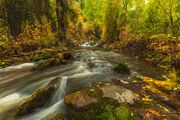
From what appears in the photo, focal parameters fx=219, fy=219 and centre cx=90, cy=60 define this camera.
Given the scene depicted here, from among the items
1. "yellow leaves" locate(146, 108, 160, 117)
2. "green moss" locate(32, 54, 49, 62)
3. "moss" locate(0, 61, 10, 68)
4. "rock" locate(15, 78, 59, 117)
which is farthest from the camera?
"green moss" locate(32, 54, 49, 62)

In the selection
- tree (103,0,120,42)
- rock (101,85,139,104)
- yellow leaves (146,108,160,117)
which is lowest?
yellow leaves (146,108,160,117)

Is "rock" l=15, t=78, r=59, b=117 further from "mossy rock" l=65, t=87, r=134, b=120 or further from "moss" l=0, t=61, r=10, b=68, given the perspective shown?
"moss" l=0, t=61, r=10, b=68

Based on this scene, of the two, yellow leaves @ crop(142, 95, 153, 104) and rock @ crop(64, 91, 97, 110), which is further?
yellow leaves @ crop(142, 95, 153, 104)

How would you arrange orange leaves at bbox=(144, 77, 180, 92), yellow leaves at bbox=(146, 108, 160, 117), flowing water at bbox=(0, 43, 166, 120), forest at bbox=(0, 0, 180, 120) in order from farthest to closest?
orange leaves at bbox=(144, 77, 180, 92) < flowing water at bbox=(0, 43, 166, 120) < forest at bbox=(0, 0, 180, 120) < yellow leaves at bbox=(146, 108, 160, 117)

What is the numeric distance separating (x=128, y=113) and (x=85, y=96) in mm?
1583

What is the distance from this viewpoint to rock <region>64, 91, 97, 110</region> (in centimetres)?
694

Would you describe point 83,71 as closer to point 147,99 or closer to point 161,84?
point 161,84

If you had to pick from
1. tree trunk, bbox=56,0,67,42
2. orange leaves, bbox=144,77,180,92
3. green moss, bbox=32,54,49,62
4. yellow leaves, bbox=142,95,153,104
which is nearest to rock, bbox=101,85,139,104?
yellow leaves, bbox=142,95,153,104

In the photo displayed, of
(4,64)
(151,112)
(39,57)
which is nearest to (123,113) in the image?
(151,112)

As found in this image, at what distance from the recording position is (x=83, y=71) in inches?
498

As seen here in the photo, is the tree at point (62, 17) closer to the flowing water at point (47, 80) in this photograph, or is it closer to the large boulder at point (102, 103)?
the flowing water at point (47, 80)

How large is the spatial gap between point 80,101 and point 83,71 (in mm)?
5570

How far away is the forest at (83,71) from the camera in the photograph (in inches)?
282

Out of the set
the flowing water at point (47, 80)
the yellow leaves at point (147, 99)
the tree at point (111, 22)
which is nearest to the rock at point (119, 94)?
the yellow leaves at point (147, 99)
